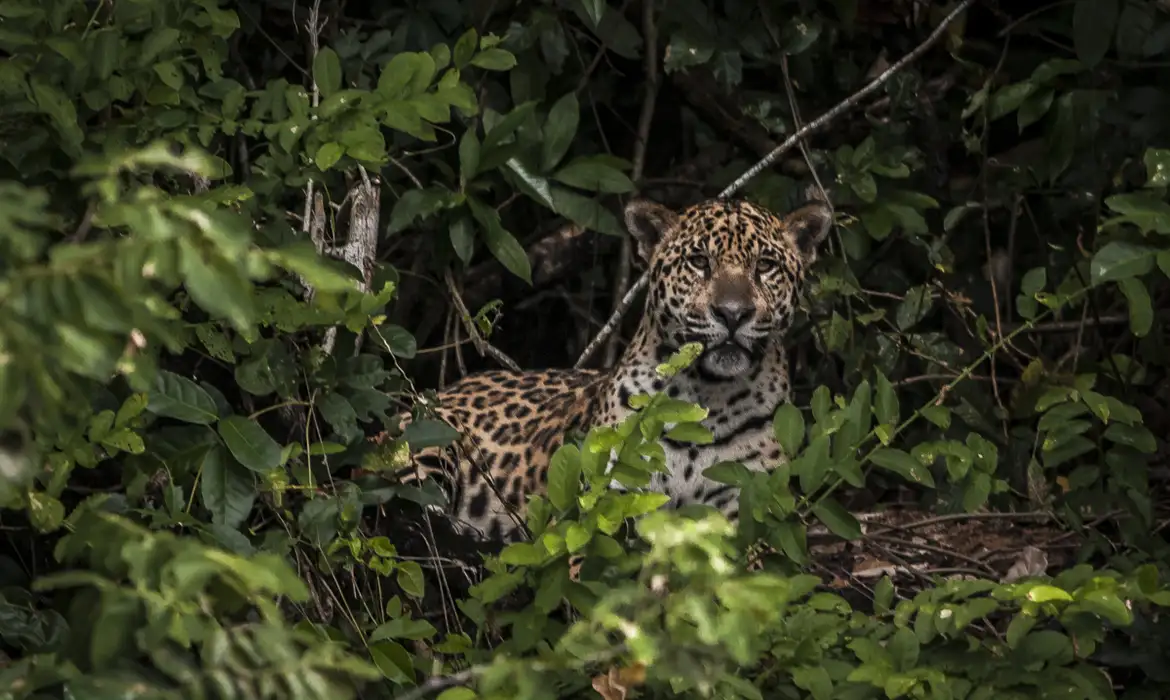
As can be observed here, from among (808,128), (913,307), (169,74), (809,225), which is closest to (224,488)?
(169,74)

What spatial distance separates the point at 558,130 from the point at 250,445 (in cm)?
174

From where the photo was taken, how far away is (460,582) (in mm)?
4957

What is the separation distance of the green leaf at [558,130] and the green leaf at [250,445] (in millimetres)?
1689

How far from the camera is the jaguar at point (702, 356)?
5598 millimetres

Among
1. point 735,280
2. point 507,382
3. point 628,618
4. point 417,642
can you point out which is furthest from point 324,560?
point 507,382

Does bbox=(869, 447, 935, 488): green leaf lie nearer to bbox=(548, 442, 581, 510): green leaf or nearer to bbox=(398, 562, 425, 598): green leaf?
bbox=(548, 442, 581, 510): green leaf

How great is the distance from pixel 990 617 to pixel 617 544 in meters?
2.05

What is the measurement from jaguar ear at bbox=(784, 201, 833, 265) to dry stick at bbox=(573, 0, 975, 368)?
0.30 m

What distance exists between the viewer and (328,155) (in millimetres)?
4223

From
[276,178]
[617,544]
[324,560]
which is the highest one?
[276,178]

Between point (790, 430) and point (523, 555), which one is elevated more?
point (790, 430)

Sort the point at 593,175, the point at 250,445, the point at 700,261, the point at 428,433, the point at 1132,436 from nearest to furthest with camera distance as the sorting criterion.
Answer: the point at 250,445 < the point at 428,433 < the point at 1132,436 < the point at 593,175 < the point at 700,261

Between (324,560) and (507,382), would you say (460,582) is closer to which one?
(324,560)

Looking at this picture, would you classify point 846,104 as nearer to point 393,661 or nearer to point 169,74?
point 169,74
